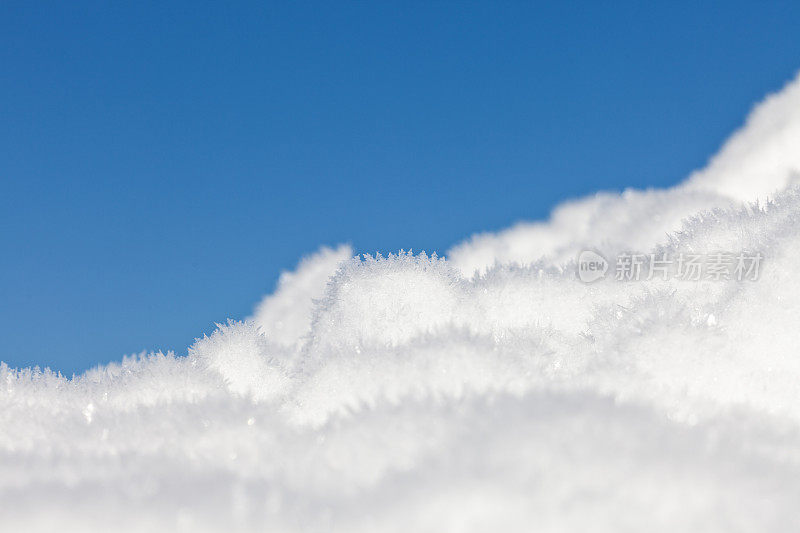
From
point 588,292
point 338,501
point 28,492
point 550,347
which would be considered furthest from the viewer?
point 588,292

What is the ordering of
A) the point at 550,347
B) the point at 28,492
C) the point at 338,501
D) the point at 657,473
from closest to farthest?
the point at 657,473
the point at 338,501
the point at 28,492
the point at 550,347

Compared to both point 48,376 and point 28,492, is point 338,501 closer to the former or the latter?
point 28,492

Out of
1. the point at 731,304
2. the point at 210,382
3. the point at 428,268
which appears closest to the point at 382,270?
the point at 428,268

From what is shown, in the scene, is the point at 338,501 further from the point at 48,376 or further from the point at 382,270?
the point at 48,376

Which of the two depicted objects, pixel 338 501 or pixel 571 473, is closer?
pixel 571 473

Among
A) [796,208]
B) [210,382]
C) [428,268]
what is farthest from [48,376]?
[796,208]

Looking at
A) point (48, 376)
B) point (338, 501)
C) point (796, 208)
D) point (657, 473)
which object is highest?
point (48, 376)

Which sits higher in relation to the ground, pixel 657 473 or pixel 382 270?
pixel 382 270
